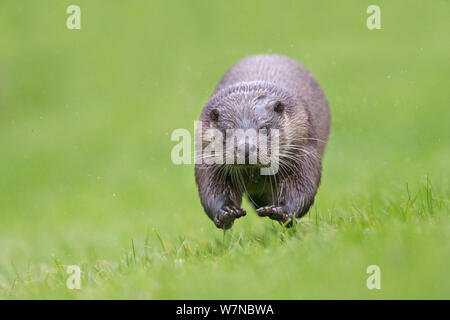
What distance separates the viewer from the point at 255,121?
6.01 metres

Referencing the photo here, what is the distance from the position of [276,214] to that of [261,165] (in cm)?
46

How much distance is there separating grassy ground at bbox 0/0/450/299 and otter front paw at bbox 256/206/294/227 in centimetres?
14

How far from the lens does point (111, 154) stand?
1591cm

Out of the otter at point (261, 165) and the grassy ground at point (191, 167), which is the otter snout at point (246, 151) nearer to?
the otter at point (261, 165)

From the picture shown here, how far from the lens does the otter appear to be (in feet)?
19.9

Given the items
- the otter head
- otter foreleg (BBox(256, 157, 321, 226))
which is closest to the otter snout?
the otter head

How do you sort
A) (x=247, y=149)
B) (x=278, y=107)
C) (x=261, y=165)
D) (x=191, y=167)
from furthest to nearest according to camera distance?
(x=191, y=167) < (x=278, y=107) < (x=261, y=165) < (x=247, y=149)

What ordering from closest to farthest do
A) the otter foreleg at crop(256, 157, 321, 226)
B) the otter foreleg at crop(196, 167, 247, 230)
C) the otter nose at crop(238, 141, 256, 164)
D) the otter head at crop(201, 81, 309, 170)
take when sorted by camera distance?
1. the otter nose at crop(238, 141, 256, 164)
2. the otter head at crop(201, 81, 309, 170)
3. the otter foreleg at crop(256, 157, 321, 226)
4. the otter foreleg at crop(196, 167, 247, 230)

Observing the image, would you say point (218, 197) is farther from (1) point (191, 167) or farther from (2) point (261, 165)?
(1) point (191, 167)

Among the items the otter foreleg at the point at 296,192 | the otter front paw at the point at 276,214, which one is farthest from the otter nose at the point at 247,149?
the otter foreleg at the point at 296,192

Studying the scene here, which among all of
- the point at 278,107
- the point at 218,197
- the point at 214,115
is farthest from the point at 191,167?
the point at 278,107

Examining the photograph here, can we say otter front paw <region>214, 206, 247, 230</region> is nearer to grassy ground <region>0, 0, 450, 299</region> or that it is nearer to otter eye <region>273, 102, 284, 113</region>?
grassy ground <region>0, 0, 450, 299</region>

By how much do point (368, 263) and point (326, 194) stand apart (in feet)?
21.6
